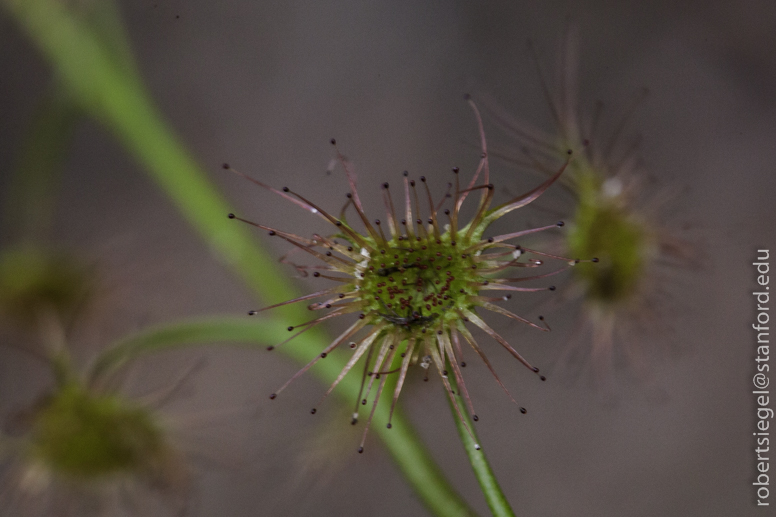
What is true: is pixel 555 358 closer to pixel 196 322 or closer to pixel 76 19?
pixel 196 322

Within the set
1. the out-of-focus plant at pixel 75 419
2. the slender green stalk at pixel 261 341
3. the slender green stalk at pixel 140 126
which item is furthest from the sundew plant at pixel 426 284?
the slender green stalk at pixel 140 126

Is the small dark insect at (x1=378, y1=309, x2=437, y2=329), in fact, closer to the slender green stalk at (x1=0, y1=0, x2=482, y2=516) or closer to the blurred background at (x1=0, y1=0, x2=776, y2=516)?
the slender green stalk at (x1=0, y1=0, x2=482, y2=516)

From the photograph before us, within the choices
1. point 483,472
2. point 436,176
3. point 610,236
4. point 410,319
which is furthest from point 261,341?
point 436,176

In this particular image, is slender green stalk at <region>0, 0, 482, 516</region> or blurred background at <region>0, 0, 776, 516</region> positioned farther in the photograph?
blurred background at <region>0, 0, 776, 516</region>

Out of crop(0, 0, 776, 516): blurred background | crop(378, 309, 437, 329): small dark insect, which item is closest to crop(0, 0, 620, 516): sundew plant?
crop(378, 309, 437, 329): small dark insect

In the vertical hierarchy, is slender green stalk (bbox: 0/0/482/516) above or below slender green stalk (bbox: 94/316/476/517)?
above

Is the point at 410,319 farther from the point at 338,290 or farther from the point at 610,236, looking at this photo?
the point at 610,236

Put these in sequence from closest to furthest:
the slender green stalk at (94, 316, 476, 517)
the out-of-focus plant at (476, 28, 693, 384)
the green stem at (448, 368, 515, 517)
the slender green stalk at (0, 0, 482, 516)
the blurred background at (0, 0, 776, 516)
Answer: the green stem at (448, 368, 515, 517), the slender green stalk at (94, 316, 476, 517), the out-of-focus plant at (476, 28, 693, 384), the slender green stalk at (0, 0, 482, 516), the blurred background at (0, 0, 776, 516)

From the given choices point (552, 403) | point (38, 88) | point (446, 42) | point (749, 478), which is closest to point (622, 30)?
point (446, 42)
